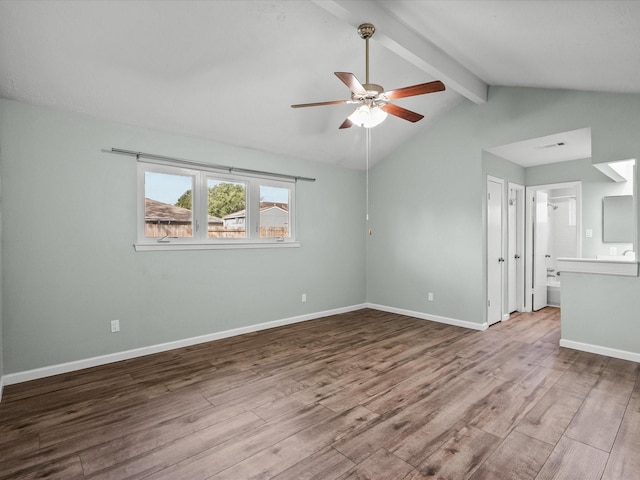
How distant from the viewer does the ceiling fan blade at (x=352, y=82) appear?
227 cm

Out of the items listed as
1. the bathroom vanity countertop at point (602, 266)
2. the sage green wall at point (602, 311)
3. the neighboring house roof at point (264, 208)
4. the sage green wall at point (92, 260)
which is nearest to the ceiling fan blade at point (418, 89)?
the sage green wall at point (92, 260)

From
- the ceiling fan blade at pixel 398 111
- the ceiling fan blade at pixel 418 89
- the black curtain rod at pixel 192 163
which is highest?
the ceiling fan blade at pixel 418 89

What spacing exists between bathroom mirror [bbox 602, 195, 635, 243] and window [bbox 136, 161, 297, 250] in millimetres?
4552

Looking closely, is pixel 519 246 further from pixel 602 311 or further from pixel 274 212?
pixel 274 212

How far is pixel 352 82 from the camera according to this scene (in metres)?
2.37

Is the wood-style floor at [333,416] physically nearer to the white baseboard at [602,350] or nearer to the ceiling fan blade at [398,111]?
the white baseboard at [602,350]

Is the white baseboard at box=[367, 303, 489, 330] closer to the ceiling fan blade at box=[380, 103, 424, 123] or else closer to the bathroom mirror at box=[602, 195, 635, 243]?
the bathroom mirror at box=[602, 195, 635, 243]

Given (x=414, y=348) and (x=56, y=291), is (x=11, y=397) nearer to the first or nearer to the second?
(x=56, y=291)

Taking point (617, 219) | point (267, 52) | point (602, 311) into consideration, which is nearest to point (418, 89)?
point (267, 52)

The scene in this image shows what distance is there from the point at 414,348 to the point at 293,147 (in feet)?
10.0

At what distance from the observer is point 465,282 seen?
4672 millimetres

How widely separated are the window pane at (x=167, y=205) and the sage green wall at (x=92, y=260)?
19 centimetres

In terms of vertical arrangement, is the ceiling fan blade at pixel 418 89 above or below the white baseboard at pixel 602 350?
above

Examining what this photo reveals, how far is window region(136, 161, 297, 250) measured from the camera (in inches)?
145
